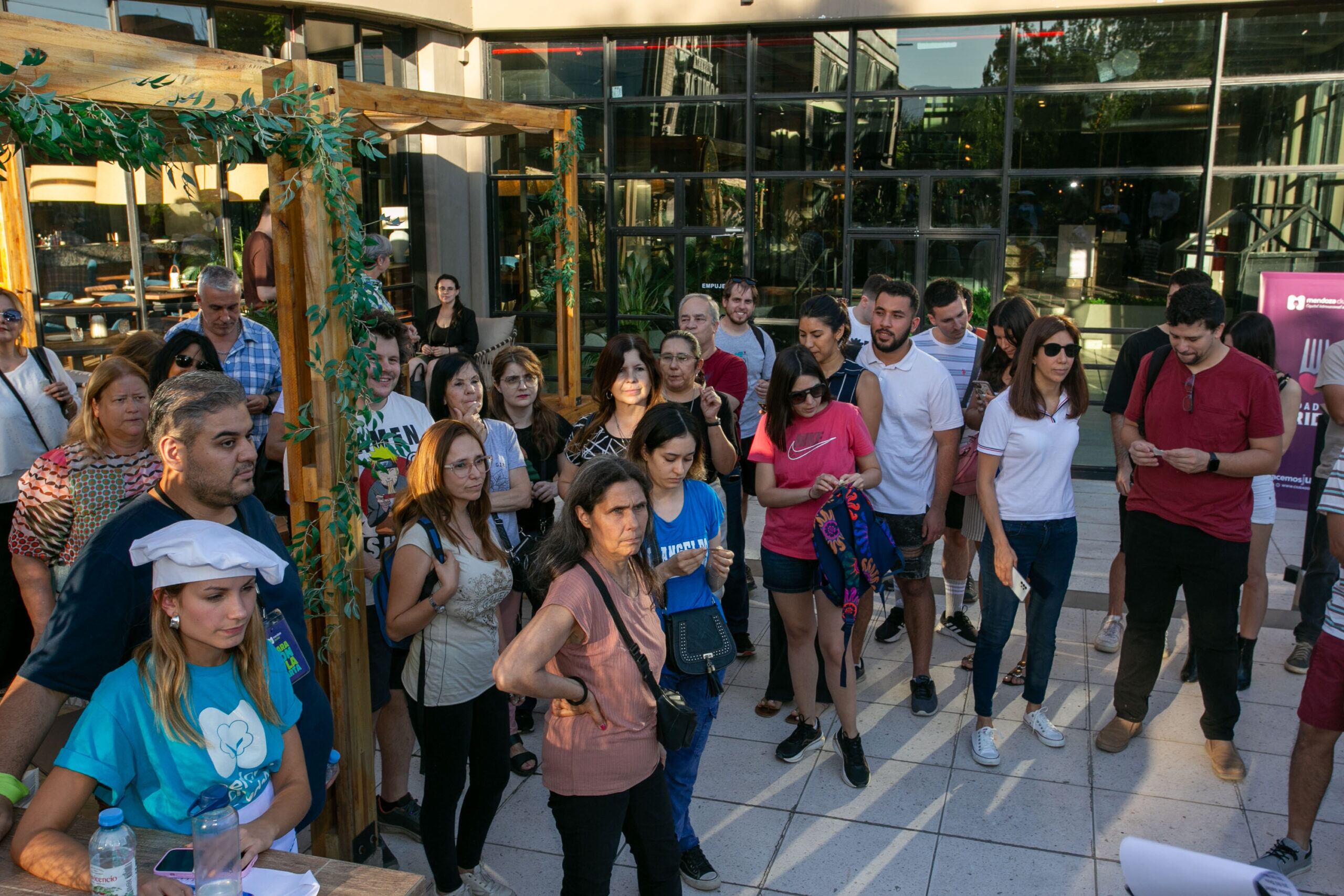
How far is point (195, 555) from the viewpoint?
237 centimetres

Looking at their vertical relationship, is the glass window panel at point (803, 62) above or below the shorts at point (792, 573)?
above

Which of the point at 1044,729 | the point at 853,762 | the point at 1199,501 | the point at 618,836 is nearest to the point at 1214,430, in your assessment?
the point at 1199,501

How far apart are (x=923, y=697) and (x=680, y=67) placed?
842cm

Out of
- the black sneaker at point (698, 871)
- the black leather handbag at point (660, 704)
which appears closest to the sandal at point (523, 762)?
the black sneaker at point (698, 871)

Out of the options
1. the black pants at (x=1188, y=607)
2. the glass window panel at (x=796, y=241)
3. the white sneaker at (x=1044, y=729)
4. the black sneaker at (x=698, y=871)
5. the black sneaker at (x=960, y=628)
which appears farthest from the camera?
the glass window panel at (x=796, y=241)

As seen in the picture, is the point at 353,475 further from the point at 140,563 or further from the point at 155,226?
the point at 155,226

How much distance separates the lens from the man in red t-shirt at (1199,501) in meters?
4.38

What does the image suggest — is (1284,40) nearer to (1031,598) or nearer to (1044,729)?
(1031,598)

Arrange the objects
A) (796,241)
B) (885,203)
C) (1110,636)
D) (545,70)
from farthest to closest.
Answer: (545,70) < (796,241) < (885,203) < (1110,636)

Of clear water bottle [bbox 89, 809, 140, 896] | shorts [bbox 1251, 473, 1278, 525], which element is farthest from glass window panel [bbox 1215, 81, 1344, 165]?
clear water bottle [bbox 89, 809, 140, 896]

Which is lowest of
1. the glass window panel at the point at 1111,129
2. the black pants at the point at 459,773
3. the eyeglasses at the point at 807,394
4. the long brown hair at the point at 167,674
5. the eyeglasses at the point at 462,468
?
the black pants at the point at 459,773

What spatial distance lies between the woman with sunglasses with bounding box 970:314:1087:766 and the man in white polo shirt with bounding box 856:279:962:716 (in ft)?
1.08

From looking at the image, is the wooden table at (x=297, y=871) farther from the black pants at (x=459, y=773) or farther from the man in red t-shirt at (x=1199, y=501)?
the man in red t-shirt at (x=1199, y=501)

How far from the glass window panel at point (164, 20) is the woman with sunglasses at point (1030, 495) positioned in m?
8.55
